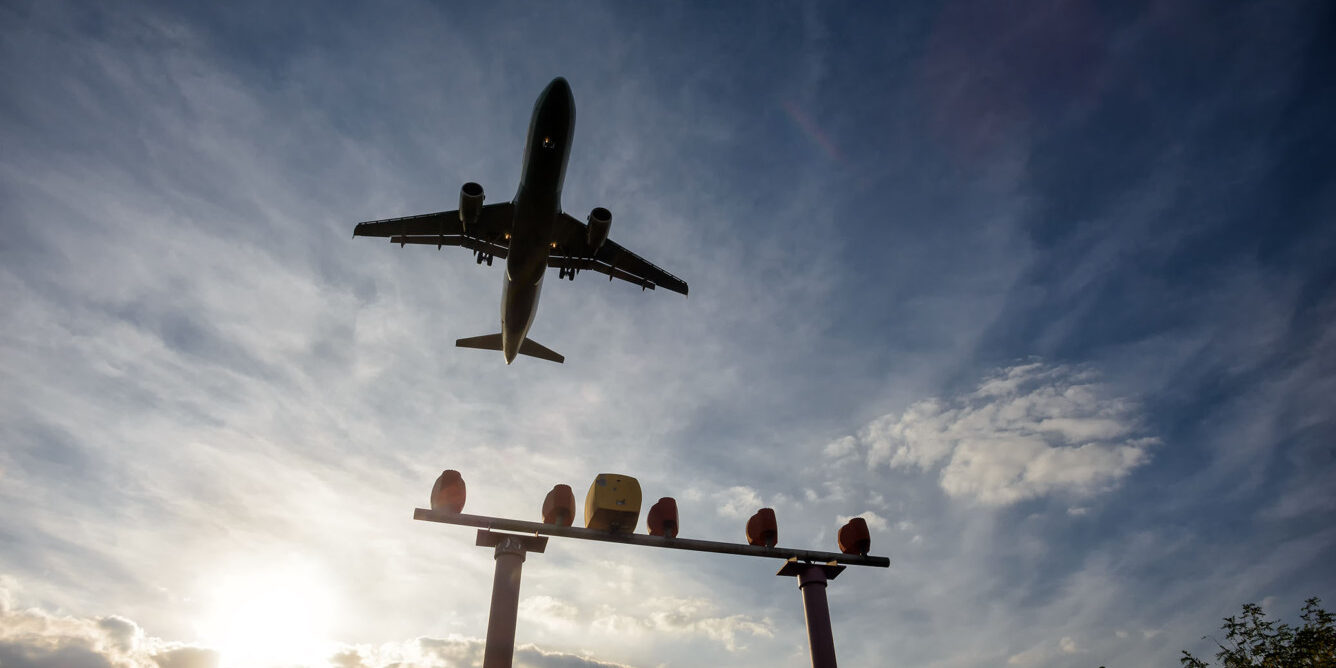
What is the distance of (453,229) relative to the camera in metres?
30.1

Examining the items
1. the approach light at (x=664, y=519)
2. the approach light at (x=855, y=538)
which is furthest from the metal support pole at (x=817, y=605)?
the approach light at (x=664, y=519)

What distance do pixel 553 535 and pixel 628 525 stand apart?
4.08ft

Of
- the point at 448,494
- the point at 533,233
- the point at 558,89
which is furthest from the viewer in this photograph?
the point at 533,233

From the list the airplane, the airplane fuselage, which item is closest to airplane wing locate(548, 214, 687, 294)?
the airplane

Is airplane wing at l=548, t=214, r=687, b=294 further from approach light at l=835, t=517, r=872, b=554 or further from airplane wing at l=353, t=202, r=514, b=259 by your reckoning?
approach light at l=835, t=517, r=872, b=554

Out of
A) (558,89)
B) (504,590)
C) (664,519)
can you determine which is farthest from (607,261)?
(504,590)

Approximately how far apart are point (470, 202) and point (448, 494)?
19489mm

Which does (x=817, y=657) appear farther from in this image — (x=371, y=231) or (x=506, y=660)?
(x=371, y=231)

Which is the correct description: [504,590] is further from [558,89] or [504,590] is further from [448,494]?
[558,89]

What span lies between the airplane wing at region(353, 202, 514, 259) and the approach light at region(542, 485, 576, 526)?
22.1 meters

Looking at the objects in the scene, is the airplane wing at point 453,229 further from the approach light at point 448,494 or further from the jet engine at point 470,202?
the approach light at point 448,494

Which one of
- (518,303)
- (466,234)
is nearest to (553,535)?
(518,303)

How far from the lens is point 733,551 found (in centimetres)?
1000

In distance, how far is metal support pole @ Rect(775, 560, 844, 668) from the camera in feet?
30.6
